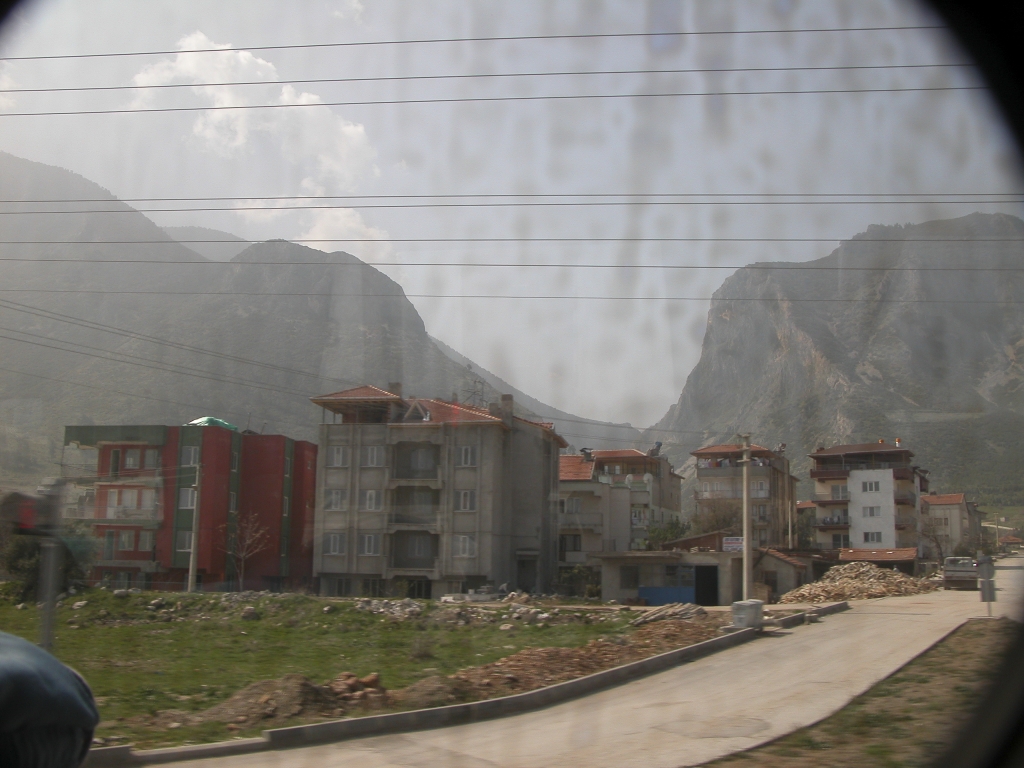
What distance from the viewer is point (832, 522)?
36.8 m

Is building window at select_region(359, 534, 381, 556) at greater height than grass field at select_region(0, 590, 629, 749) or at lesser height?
greater

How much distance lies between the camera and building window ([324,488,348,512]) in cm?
3956

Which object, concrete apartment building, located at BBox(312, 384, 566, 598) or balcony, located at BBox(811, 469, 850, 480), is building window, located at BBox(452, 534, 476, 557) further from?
balcony, located at BBox(811, 469, 850, 480)

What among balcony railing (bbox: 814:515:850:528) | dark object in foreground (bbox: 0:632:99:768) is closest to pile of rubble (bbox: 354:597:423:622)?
balcony railing (bbox: 814:515:850:528)

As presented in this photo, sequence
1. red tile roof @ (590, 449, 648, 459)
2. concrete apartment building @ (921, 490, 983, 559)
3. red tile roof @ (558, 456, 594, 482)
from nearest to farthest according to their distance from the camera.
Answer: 1. concrete apartment building @ (921, 490, 983, 559)
2. red tile roof @ (558, 456, 594, 482)
3. red tile roof @ (590, 449, 648, 459)

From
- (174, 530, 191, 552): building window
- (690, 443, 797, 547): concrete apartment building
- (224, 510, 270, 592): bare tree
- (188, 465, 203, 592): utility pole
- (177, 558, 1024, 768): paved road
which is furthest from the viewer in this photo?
(690, 443, 797, 547): concrete apartment building

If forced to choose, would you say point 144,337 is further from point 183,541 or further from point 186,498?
point 183,541

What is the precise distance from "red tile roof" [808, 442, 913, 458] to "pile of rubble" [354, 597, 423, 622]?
17161mm

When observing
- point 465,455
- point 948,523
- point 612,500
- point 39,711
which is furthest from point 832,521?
point 39,711

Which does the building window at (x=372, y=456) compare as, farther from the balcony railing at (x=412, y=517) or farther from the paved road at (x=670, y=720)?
the paved road at (x=670, y=720)

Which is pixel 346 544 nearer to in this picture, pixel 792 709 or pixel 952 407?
pixel 952 407

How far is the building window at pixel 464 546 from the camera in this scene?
39.0 meters

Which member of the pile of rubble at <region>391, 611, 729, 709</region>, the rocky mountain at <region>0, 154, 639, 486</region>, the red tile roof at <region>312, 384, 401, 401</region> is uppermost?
the rocky mountain at <region>0, 154, 639, 486</region>

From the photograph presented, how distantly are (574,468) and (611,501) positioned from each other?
4.04m
